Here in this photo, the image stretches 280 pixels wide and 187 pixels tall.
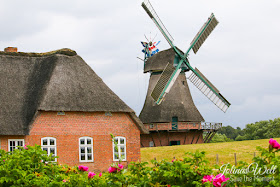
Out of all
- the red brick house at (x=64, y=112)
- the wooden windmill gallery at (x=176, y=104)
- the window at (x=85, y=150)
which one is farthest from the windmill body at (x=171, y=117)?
the window at (x=85, y=150)

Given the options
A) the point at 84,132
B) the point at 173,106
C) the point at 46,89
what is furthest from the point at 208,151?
the point at 46,89

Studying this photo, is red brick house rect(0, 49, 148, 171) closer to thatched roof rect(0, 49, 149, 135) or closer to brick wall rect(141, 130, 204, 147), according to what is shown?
thatched roof rect(0, 49, 149, 135)

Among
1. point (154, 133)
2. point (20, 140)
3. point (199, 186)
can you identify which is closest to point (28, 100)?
point (20, 140)

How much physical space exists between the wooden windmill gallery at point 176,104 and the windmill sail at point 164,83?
808 millimetres

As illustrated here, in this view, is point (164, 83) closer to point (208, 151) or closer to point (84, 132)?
point (208, 151)

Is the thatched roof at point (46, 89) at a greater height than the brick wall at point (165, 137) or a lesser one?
greater

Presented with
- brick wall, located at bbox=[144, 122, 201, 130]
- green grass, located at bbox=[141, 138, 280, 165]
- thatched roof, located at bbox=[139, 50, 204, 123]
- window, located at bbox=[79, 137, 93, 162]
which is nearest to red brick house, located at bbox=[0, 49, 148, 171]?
window, located at bbox=[79, 137, 93, 162]

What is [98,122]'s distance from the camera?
26.3m

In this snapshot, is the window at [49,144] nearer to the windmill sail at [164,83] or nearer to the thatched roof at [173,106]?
the windmill sail at [164,83]

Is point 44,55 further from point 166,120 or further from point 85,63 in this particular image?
point 166,120

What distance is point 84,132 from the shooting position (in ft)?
84.6

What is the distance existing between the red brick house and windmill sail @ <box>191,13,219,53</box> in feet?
39.6

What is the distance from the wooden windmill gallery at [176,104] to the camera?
3662 centimetres

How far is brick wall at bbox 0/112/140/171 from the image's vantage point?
80.8 feet
